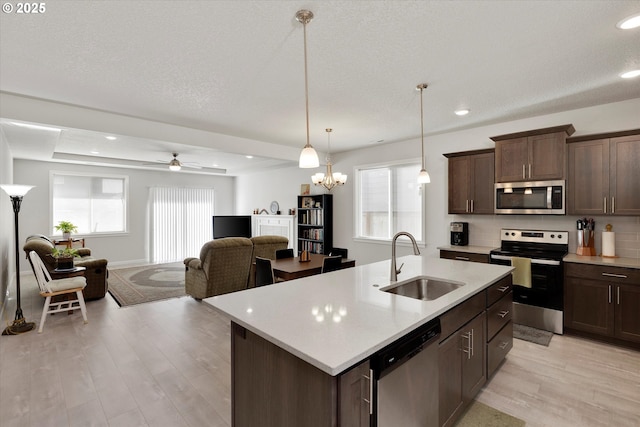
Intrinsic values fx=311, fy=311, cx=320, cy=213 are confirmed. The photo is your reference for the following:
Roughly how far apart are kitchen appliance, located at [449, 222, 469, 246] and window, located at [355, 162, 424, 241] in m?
0.61

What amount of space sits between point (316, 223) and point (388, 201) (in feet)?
5.70

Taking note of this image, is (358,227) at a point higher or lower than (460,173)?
lower

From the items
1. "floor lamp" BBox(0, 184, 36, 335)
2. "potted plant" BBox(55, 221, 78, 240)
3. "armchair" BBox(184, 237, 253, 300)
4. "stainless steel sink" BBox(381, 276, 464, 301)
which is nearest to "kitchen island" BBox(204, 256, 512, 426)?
"stainless steel sink" BBox(381, 276, 464, 301)

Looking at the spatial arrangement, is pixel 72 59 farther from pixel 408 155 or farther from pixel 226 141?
pixel 408 155

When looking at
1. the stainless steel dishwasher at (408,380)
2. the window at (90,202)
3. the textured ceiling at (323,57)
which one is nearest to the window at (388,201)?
the textured ceiling at (323,57)

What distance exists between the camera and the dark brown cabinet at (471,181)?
167 inches

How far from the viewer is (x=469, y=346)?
2078mm

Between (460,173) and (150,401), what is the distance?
14.5 ft

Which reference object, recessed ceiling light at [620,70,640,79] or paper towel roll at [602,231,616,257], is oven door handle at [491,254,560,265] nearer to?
paper towel roll at [602,231,616,257]

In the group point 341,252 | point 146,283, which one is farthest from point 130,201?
point 341,252

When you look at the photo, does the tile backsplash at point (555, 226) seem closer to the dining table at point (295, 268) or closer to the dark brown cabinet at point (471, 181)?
the dark brown cabinet at point (471, 181)

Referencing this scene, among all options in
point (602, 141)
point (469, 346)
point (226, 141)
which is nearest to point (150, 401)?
point (469, 346)

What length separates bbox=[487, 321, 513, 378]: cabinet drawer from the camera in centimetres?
242

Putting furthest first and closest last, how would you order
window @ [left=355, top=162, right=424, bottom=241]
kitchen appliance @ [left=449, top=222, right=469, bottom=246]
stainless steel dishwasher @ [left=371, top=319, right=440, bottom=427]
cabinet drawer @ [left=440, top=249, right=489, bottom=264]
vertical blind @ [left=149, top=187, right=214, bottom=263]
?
vertical blind @ [left=149, top=187, right=214, bottom=263]
window @ [left=355, top=162, right=424, bottom=241]
kitchen appliance @ [left=449, top=222, right=469, bottom=246]
cabinet drawer @ [left=440, top=249, right=489, bottom=264]
stainless steel dishwasher @ [left=371, top=319, right=440, bottom=427]
